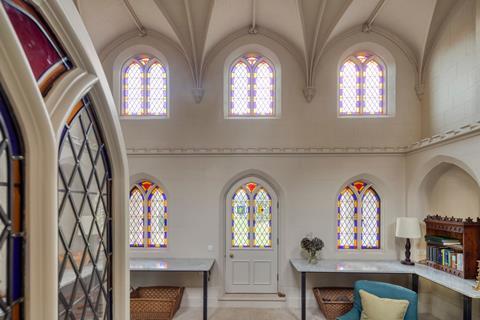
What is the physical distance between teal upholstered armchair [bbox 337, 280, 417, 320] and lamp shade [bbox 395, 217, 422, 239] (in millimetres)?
1438

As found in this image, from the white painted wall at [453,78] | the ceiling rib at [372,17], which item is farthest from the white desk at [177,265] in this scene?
the ceiling rib at [372,17]

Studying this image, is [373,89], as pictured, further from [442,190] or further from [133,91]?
[133,91]

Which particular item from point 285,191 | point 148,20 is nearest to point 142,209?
point 285,191

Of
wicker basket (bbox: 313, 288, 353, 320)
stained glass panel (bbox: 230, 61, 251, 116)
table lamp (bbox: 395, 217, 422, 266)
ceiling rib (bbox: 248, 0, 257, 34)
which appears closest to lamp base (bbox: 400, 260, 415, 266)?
table lamp (bbox: 395, 217, 422, 266)

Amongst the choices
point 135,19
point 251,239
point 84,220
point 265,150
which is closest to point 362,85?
point 265,150

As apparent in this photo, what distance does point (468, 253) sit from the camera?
15.4 feet

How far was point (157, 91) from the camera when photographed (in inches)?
257

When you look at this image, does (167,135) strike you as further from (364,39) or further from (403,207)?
(403,207)

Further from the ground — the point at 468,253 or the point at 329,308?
the point at 468,253

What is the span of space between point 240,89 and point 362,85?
2.65 m

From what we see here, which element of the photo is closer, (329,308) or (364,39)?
(329,308)

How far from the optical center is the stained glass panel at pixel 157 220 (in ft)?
21.0

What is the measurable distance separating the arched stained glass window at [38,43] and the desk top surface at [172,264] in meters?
4.71

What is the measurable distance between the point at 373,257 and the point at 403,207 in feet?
3.97
